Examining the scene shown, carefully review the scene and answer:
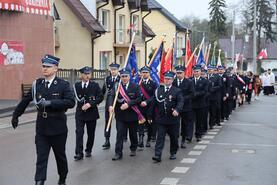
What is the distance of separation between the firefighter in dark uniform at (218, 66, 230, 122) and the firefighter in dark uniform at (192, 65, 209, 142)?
11.5ft

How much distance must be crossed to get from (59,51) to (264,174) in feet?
91.5

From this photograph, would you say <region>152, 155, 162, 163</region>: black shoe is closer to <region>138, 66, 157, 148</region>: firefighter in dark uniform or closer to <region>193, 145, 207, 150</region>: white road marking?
<region>138, 66, 157, 148</region>: firefighter in dark uniform

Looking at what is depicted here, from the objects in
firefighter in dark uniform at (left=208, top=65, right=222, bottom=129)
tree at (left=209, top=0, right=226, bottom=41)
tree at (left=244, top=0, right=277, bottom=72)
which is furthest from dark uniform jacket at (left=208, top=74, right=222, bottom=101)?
tree at (left=209, top=0, right=226, bottom=41)

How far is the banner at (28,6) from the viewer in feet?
71.9

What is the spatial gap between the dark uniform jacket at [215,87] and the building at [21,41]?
9.68 meters

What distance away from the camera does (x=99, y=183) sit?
333 inches

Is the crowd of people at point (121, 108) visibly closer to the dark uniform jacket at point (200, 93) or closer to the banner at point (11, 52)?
the dark uniform jacket at point (200, 93)

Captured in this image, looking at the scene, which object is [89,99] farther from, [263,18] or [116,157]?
[263,18]

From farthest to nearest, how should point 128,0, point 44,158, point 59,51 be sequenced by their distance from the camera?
point 128,0, point 59,51, point 44,158

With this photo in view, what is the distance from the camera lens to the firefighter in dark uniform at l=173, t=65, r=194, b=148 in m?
12.5

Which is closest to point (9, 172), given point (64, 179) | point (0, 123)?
point (64, 179)

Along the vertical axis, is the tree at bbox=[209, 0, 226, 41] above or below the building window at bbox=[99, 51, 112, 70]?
above

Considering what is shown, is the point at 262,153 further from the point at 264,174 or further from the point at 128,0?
the point at 128,0

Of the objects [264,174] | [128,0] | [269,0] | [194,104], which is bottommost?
[264,174]
